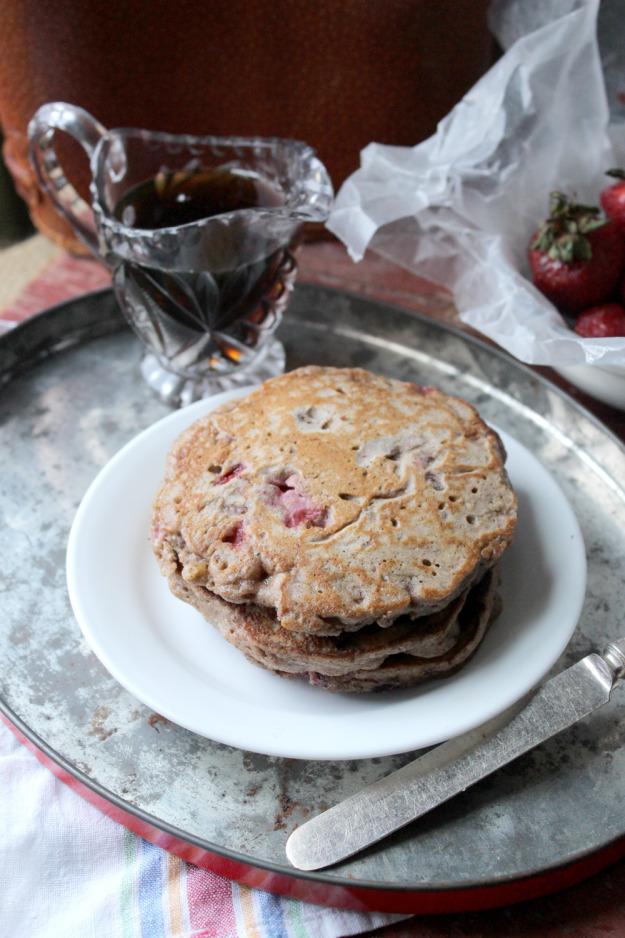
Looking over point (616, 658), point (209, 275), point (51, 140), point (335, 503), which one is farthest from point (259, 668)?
point (51, 140)

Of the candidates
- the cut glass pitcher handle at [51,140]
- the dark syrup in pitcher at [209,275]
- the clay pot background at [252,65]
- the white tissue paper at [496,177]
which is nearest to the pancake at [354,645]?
the dark syrup in pitcher at [209,275]

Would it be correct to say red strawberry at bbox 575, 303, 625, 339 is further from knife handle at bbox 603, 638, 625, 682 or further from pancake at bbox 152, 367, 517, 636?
knife handle at bbox 603, 638, 625, 682

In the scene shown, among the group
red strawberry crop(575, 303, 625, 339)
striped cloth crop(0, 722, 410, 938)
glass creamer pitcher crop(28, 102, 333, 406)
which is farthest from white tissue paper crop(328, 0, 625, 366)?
striped cloth crop(0, 722, 410, 938)

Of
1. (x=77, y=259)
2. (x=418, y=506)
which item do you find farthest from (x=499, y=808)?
(x=77, y=259)

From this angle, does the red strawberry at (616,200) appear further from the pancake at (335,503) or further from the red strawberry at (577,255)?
the pancake at (335,503)

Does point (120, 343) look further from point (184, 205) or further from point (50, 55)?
point (50, 55)

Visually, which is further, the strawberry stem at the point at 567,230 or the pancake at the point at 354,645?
the strawberry stem at the point at 567,230
